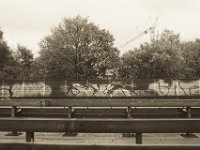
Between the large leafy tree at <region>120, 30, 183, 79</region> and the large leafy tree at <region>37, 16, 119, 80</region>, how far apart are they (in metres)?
2.25

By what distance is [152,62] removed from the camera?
53750 millimetres

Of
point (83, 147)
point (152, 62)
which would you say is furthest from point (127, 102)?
point (152, 62)

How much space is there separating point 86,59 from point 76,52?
1859 millimetres

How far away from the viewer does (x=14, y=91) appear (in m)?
33.0

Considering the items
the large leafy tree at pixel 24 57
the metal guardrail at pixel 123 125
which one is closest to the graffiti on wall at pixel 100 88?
the large leafy tree at pixel 24 57

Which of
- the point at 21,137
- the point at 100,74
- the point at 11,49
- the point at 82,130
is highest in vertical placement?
the point at 11,49

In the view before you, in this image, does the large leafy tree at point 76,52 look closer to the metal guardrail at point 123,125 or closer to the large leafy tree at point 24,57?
the large leafy tree at point 24,57

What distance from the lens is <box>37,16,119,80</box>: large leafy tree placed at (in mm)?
51156

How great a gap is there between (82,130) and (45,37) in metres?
50.0

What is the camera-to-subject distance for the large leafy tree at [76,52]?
5116 cm

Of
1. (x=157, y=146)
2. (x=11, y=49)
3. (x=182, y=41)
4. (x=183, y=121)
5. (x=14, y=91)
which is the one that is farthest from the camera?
(x=182, y=41)

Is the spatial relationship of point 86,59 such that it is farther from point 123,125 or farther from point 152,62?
point 123,125

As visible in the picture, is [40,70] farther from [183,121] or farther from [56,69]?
[183,121]

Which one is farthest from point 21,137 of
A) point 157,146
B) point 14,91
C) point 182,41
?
point 182,41
